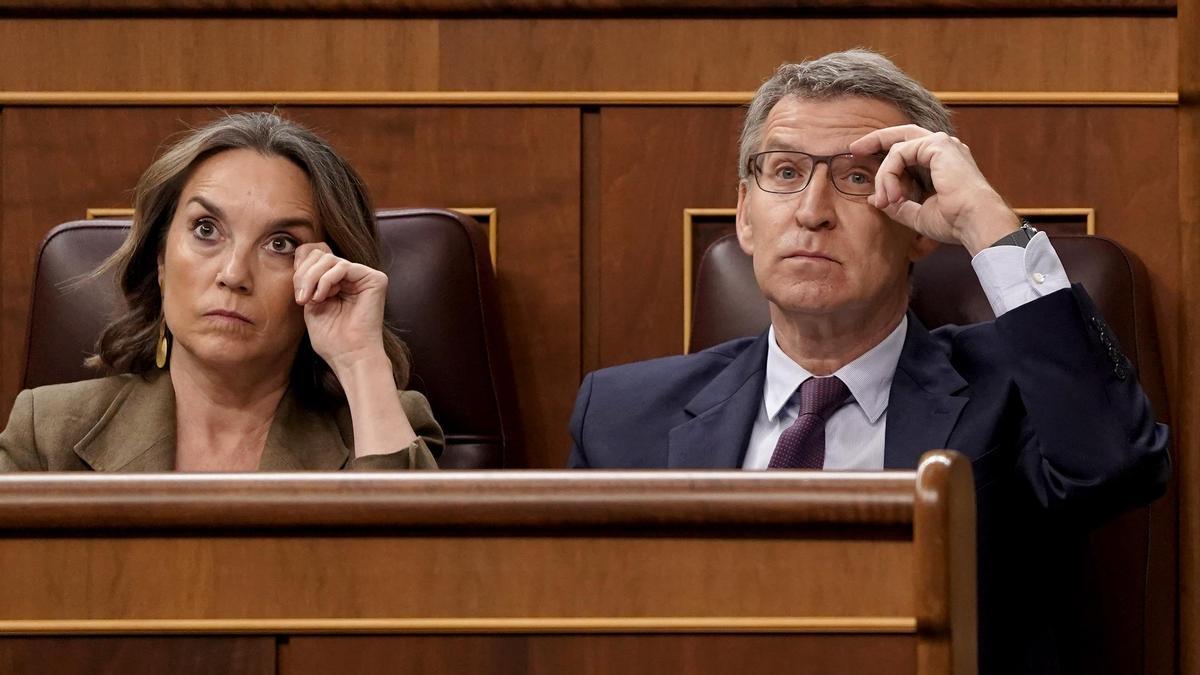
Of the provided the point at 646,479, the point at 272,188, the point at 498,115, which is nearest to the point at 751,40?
the point at 498,115

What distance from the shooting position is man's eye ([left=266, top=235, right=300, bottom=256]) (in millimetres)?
1146

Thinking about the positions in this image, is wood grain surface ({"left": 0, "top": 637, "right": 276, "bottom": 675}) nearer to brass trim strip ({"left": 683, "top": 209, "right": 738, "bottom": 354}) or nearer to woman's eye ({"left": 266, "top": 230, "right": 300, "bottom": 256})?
woman's eye ({"left": 266, "top": 230, "right": 300, "bottom": 256})

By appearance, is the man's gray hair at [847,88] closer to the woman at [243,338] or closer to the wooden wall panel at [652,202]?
the wooden wall panel at [652,202]

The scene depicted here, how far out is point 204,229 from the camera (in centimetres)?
114

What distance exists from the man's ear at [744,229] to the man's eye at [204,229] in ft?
1.35

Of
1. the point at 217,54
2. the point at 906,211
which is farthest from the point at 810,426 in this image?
the point at 217,54

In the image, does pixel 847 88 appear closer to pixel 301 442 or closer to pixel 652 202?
pixel 652 202

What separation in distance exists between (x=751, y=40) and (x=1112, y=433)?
22.6 inches

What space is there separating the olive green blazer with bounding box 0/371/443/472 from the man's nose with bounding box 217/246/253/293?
0.37ft

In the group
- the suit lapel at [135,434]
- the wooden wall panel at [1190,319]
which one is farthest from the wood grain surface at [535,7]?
the wooden wall panel at [1190,319]

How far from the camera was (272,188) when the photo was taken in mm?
1153

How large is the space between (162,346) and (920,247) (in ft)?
1.99

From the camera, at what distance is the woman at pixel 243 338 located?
112cm

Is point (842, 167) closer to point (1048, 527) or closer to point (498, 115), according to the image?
point (1048, 527)
